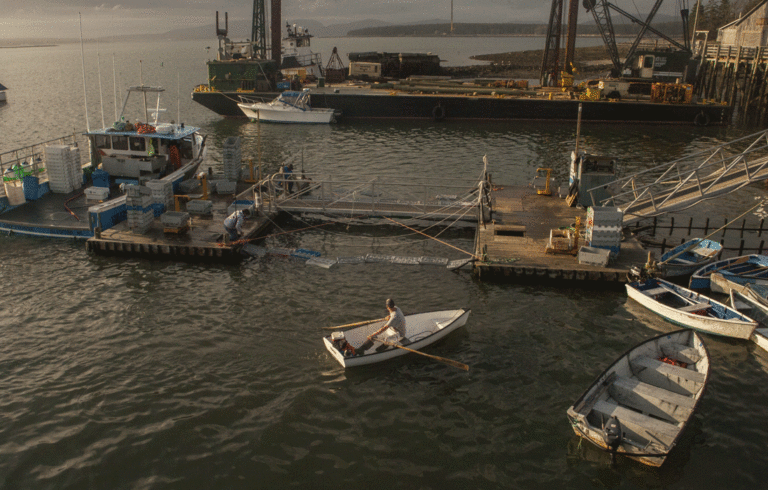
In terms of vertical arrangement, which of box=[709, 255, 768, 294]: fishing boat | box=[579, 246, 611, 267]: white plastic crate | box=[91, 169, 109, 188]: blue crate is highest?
box=[91, 169, 109, 188]: blue crate

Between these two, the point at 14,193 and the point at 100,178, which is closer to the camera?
the point at 14,193

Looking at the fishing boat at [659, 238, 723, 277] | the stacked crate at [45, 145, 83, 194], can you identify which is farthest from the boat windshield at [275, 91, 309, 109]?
the fishing boat at [659, 238, 723, 277]

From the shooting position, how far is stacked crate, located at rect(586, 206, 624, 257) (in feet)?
78.8

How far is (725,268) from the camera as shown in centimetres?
2378

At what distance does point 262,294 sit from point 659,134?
50.9 meters

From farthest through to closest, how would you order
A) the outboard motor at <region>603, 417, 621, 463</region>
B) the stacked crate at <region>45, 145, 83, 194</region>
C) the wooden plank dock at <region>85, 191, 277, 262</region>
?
the stacked crate at <region>45, 145, 83, 194</region>, the wooden plank dock at <region>85, 191, 277, 262</region>, the outboard motor at <region>603, 417, 621, 463</region>

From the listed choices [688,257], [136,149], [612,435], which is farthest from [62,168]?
[688,257]

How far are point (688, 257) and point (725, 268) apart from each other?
1.71m

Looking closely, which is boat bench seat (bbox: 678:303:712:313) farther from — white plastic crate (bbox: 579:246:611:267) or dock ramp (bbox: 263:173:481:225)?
dock ramp (bbox: 263:173:481:225)

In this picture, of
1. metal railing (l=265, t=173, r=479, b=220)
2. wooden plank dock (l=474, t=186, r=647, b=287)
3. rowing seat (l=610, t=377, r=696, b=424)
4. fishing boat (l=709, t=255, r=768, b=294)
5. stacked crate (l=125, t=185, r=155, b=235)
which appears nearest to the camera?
rowing seat (l=610, t=377, r=696, b=424)

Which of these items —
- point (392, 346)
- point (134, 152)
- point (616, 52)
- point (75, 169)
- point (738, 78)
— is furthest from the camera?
point (616, 52)

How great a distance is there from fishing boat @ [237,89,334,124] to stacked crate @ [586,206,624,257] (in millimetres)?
45160

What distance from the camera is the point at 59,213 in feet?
96.8

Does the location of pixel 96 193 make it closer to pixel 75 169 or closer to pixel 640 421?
pixel 75 169
